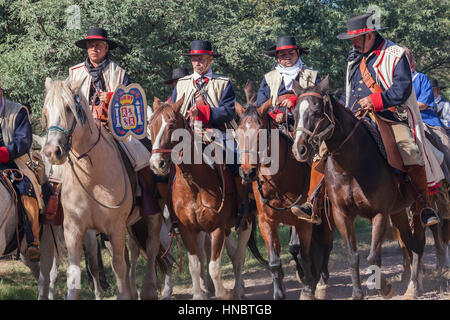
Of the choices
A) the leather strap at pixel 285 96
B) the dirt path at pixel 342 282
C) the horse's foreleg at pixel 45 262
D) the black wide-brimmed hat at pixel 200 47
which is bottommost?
the dirt path at pixel 342 282

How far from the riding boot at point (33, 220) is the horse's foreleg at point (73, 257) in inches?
25.2

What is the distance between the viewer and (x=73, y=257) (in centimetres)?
805

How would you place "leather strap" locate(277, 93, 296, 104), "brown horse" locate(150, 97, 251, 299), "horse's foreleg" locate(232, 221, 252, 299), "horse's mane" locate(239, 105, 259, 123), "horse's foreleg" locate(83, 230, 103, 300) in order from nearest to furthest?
"brown horse" locate(150, 97, 251, 299), "horse's mane" locate(239, 105, 259, 123), "horse's foreleg" locate(83, 230, 103, 300), "leather strap" locate(277, 93, 296, 104), "horse's foreleg" locate(232, 221, 252, 299)

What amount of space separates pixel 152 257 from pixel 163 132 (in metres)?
2.21

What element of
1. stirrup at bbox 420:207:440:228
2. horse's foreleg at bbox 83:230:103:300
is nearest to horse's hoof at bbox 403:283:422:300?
stirrup at bbox 420:207:440:228

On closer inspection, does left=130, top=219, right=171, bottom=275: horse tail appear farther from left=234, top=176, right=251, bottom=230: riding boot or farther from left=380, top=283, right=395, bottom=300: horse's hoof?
left=380, top=283, right=395, bottom=300: horse's hoof

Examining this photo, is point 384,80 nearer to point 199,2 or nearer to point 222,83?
point 222,83

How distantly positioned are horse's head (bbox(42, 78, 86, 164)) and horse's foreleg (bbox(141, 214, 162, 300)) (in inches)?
91.1

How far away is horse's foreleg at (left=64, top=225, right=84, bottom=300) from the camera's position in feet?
26.2

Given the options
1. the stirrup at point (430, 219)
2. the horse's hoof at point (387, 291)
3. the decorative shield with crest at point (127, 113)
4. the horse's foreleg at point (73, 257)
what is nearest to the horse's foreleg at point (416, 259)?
the stirrup at point (430, 219)

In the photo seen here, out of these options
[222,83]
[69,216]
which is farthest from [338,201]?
[69,216]

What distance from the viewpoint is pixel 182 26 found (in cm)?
1409

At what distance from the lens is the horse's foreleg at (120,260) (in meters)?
8.32

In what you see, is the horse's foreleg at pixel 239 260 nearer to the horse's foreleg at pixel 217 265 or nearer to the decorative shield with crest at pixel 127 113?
the horse's foreleg at pixel 217 265
